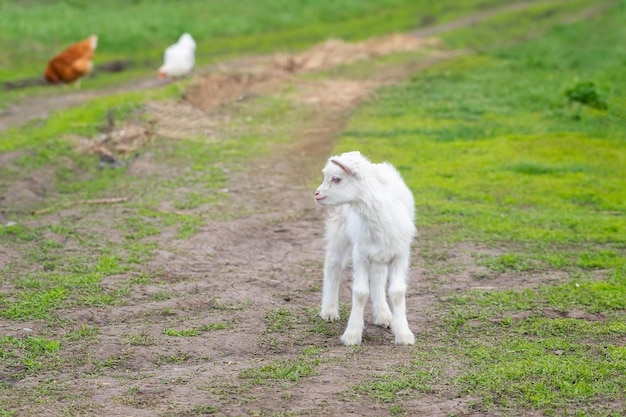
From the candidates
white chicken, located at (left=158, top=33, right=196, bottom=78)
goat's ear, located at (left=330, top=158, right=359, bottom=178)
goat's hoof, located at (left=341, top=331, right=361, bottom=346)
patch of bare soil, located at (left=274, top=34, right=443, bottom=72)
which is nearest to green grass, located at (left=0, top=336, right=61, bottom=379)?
goat's hoof, located at (left=341, top=331, right=361, bottom=346)

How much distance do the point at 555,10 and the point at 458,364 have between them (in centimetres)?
3144

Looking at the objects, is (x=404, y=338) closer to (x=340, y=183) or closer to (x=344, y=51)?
(x=340, y=183)

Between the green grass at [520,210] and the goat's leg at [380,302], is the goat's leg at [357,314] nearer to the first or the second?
the goat's leg at [380,302]

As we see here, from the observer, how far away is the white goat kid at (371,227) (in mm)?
8094

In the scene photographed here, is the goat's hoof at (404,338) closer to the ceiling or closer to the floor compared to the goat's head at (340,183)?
closer to the floor

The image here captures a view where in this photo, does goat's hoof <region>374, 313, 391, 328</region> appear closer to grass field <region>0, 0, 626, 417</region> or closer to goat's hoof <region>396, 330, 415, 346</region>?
grass field <region>0, 0, 626, 417</region>

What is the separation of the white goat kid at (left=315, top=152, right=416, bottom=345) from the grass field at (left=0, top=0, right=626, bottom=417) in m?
0.32

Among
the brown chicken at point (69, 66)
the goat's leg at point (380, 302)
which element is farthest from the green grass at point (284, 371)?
the brown chicken at point (69, 66)

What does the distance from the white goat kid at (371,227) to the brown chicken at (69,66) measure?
1576 centimetres

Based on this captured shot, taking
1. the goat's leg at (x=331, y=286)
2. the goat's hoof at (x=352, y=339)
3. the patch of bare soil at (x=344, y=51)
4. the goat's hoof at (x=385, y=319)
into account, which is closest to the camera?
the goat's hoof at (x=352, y=339)

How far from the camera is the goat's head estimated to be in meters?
8.07

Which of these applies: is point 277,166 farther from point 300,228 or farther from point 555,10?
point 555,10

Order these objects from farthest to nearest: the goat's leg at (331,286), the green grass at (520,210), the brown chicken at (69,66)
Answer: the brown chicken at (69,66) → the goat's leg at (331,286) → the green grass at (520,210)

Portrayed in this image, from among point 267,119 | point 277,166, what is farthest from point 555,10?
point 277,166
